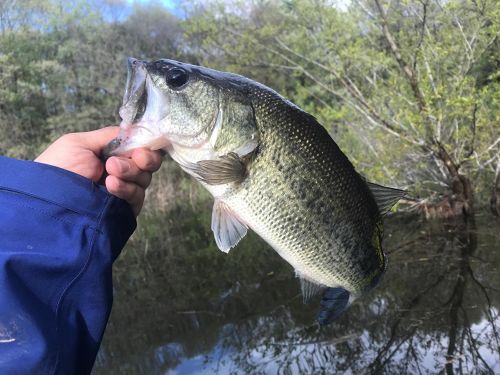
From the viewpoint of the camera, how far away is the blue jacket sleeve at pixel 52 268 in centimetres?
150

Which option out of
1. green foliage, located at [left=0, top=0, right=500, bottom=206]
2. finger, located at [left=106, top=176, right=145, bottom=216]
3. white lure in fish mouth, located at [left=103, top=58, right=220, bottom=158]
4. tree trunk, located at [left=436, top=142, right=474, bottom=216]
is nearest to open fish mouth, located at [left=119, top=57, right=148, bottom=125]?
white lure in fish mouth, located at [left=103, top=58, right=220, bottom=158]

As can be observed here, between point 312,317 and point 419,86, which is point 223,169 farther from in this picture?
point 419,86

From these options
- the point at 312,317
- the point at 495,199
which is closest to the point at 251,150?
the point at 312,317

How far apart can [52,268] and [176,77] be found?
3.06 feet

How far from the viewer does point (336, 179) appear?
209 cm

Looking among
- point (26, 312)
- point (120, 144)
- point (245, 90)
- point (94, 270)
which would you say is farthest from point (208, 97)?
point (26, 312)

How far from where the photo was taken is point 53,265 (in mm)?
1644

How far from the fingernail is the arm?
0.23ft

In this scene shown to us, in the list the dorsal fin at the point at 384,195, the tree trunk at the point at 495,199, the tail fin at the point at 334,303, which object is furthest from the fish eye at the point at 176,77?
the tree trunk at the point at 495,199

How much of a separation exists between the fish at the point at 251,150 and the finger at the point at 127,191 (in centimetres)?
13

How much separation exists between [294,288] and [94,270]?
6231 millimetres

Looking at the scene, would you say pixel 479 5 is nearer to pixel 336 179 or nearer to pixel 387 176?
pixel 387 176

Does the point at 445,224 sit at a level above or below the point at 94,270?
below

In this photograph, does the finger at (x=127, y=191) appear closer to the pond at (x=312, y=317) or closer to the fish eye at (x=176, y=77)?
the fish eye at (x=176, y=77)
